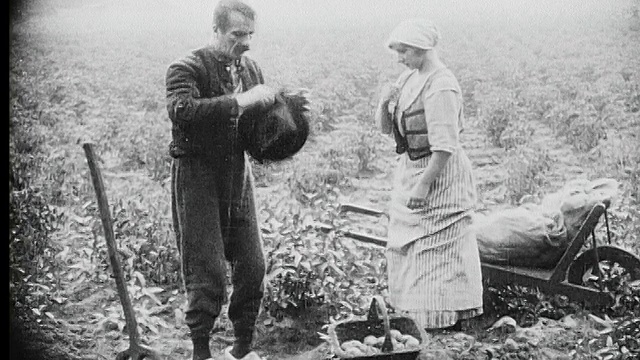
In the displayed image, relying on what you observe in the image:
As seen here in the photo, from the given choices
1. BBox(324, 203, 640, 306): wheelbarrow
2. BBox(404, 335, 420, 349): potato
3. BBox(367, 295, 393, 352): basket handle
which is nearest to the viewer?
BBox(367, 295, 393, 352): basket handle

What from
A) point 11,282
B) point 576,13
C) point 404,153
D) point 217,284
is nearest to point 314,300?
point 217,284

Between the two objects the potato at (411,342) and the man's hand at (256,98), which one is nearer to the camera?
the potato at (411,342)

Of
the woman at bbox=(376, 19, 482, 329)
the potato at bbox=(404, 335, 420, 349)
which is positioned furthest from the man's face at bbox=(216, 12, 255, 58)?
the potato at bbox=(404, 335, 420, 349)

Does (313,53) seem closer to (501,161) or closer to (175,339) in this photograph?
(501,161)

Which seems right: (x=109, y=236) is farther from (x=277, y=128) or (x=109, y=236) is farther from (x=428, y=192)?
(x=428, y=192)

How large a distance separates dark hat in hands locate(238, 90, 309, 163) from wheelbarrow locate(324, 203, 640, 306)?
522 mm

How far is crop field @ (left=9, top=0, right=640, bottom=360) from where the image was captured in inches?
223

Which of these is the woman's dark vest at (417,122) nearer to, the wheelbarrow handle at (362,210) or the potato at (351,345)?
the wheelbarrow handle at (362,210)

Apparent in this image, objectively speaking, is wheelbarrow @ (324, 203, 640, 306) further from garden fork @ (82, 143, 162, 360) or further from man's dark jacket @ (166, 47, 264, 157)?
garden fork @ (82, 143, 162, 360)

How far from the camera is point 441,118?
5426mm

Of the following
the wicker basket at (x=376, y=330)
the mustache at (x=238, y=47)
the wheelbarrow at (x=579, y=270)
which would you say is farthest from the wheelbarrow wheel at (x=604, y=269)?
the mustache at (x=238, y=47)

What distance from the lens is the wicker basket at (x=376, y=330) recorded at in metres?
5.25

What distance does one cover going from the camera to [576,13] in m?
5.80
